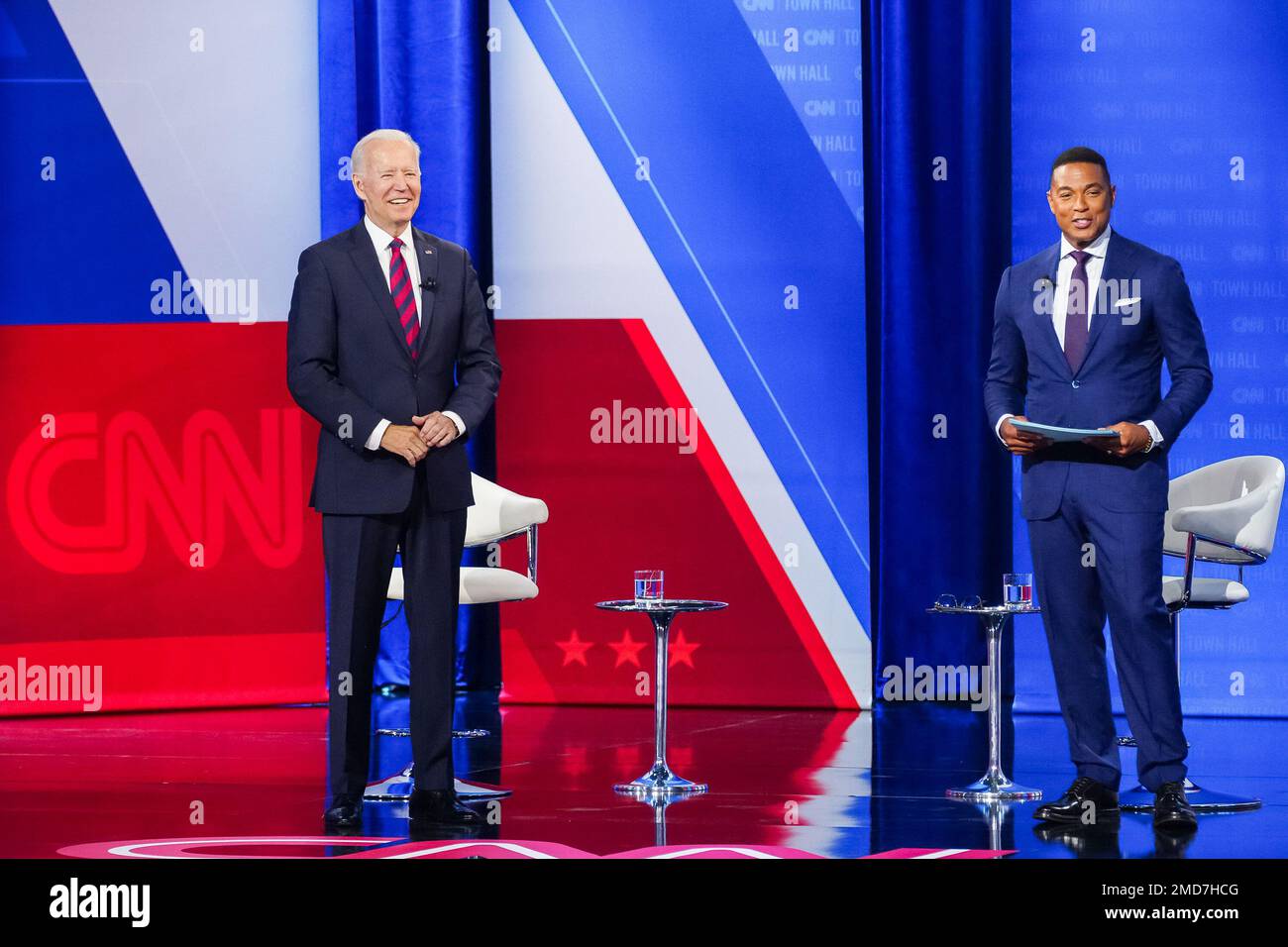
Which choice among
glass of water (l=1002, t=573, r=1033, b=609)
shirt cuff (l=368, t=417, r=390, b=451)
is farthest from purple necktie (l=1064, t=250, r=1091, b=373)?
shirt cuff (l=368, t=417, r=390, b=451)

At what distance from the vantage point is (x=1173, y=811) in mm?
3854

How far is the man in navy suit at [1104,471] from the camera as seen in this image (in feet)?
12.8

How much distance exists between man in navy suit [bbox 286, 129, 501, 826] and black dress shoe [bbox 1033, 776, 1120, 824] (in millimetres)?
1446

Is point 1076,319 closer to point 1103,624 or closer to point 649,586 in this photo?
point 1103,624

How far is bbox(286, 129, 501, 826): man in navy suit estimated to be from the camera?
380 centimetres

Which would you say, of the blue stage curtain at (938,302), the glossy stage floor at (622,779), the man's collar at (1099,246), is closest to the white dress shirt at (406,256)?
the glossy stage floor at (622,779)

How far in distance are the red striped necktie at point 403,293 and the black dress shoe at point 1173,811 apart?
2.19 metres

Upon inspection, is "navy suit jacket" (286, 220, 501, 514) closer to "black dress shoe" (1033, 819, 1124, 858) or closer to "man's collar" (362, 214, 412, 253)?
"man's collar" (362, 214, 412, 253)

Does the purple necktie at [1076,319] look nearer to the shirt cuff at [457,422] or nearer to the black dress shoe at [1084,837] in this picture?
the black dress shoe at [1084,837]

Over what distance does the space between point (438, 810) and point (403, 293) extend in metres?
1.30

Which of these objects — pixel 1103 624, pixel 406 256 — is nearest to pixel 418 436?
pixel 406 256

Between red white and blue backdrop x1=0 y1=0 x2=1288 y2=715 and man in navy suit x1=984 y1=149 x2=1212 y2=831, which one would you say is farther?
red white and blue backdrop x1=0 y1=0 x2=1288 y2=715

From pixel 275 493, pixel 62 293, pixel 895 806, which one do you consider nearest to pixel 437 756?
pixel 895 806

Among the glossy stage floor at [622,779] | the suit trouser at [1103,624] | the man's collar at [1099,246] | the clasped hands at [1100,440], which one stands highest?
the man's collar at [1099,246]
